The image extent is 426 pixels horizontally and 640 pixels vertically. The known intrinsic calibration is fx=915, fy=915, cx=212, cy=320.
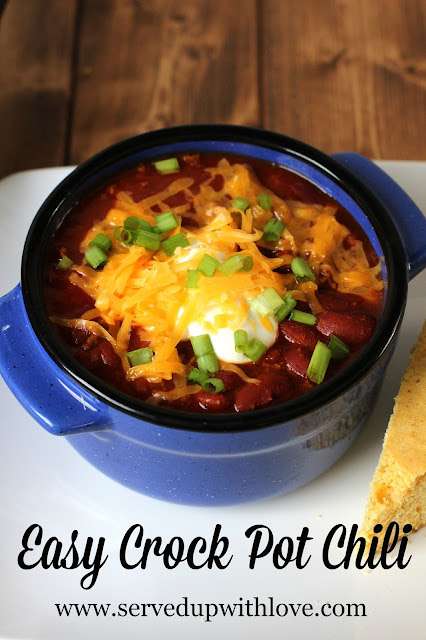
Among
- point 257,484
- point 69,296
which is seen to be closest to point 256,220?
point 69,296

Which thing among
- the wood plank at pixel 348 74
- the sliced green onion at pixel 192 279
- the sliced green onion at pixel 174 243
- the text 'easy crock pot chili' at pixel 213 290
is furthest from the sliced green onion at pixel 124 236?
the wood plank at pixel 348 74

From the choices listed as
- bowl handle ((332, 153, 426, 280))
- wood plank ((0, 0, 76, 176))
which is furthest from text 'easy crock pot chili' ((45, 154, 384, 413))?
wood plank ((0, 0, 76, 176))

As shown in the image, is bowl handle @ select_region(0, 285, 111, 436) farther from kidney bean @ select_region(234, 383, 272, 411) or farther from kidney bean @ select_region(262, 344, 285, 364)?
kidney bean @ select_region(262, 344, 285, 364)

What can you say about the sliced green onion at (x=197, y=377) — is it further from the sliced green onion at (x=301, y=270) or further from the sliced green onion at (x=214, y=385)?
the sliced green onion at (x=301, y=270)

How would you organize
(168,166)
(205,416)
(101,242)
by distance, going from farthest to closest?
(168,166), (101,242), (205,416)

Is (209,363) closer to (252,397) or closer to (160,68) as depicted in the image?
(252,397)

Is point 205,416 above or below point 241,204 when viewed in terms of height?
below

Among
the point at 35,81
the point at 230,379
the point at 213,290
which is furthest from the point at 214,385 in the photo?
the point at 35,81
